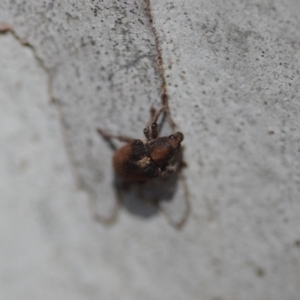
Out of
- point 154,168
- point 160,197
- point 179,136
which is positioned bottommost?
point 160,197

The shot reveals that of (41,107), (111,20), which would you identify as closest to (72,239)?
(41,107)

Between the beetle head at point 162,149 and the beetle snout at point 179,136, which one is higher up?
the beetle snout at point 179,136

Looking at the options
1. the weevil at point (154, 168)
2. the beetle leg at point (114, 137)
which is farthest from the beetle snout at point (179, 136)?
the beetle leg at point (114, 137)

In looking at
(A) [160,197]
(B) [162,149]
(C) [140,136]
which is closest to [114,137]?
(C) [140,136]

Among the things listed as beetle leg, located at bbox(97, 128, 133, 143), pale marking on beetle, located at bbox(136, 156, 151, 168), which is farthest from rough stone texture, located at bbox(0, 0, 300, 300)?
pale marking on beetle, located at bbox(136, 156, 151, 168)

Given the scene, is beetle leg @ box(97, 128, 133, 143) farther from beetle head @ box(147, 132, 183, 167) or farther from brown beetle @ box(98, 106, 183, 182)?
beetle head @ box(147, 132, 183, 167)

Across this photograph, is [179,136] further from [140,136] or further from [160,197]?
[160,197]

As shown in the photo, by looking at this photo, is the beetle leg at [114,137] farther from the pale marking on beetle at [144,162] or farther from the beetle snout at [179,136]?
the beetle snout at [179,136]
